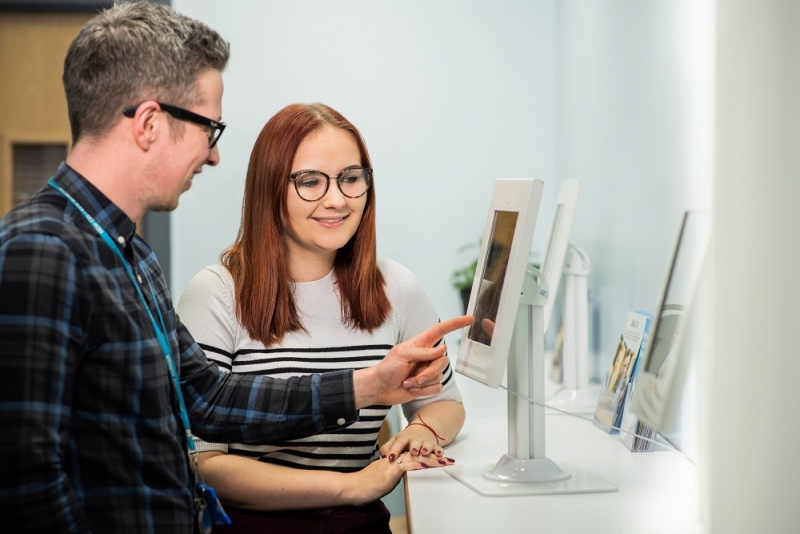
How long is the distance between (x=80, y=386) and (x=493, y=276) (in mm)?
722

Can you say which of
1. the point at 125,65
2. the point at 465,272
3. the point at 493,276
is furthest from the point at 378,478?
the point at 465,272

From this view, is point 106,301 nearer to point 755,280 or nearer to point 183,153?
point 183,153

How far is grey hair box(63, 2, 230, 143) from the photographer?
108 cm

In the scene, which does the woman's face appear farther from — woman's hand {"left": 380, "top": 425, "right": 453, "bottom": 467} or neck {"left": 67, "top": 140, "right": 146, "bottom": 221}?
neck {"left": 67, "top": 140, "right": 146, "bottom": 221}

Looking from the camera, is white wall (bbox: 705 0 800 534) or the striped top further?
the striped top

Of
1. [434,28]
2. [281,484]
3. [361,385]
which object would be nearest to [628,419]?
[361,385]

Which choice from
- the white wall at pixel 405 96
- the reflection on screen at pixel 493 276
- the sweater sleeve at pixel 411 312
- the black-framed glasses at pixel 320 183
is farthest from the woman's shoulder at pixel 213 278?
the white wall at pixel 405 96

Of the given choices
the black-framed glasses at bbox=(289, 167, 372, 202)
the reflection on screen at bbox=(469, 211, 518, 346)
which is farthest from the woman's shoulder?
the reflection on screen at bbox=(469, 211, 518, 346)

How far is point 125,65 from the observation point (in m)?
1.08

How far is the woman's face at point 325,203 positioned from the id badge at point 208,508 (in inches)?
26.5

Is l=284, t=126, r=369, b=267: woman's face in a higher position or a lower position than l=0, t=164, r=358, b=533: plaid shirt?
higher

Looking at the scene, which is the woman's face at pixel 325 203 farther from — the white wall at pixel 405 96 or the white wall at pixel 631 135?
the white wall at pixel 405 96

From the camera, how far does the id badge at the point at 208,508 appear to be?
120cm

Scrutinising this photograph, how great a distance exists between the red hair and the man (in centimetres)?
46
